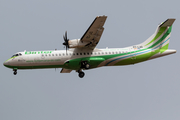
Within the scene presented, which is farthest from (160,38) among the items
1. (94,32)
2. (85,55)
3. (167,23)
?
(85,55)

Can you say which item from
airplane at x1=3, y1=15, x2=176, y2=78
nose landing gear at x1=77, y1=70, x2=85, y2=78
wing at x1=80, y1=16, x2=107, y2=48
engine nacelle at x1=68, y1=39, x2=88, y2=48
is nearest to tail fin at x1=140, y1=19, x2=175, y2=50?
airplane at x1=3, y1=15, x2=176, y2=78

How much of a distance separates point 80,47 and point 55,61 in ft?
9.49

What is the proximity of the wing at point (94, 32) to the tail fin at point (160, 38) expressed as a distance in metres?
5.44

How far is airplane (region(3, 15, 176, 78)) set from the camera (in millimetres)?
28000

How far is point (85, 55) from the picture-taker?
28.7 metres

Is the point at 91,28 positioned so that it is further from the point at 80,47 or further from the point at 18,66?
the point at 18,66

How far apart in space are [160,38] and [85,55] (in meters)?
8.40

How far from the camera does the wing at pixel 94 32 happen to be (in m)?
25.3

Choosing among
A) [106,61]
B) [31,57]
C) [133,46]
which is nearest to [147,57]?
[133,46]

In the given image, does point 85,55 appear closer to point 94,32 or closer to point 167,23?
point 94,32

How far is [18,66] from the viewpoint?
A: 28141 mm

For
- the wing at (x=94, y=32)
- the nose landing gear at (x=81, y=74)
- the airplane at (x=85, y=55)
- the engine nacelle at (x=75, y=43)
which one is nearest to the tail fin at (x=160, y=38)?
the airplane at (x=85, y=55)

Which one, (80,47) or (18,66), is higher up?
(80,47)

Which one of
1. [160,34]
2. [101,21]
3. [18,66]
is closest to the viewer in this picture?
[101,21]
